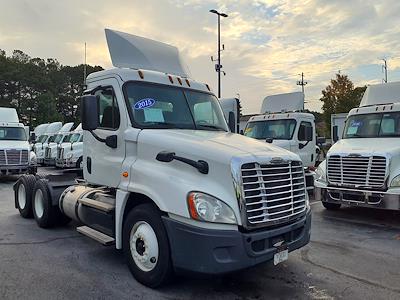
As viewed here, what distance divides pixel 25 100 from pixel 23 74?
378 centimetres

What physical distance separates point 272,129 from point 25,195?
7742 mm

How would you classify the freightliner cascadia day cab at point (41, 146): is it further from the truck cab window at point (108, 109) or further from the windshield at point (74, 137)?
the truck cab window at point (108, 109)

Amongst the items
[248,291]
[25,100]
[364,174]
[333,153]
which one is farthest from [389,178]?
[25,100]

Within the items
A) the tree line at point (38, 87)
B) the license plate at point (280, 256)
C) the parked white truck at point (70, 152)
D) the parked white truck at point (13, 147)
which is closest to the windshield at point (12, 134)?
the parked white truck at point (13, 147)

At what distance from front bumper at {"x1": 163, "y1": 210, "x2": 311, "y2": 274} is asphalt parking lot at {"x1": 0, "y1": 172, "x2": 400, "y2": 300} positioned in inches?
20.1

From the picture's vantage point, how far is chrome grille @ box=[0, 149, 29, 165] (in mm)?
15391

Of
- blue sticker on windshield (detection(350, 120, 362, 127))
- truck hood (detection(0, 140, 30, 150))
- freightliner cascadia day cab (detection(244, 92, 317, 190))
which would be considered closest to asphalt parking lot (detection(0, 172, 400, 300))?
blue sticker on windshield (detection(350, 120, 362, 127))

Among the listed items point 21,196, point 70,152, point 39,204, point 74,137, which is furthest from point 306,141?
point 74,137

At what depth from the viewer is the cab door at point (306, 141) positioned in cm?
1265

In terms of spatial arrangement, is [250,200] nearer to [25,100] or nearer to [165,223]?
[165,223]

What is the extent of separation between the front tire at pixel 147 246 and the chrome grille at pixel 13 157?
12439mm

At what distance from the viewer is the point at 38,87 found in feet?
194

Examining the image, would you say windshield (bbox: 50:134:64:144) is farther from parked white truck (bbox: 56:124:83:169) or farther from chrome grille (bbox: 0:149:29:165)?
chrome grille (bbox: 0:149:29:165)

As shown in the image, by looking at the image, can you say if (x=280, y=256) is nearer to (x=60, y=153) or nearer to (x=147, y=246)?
(x=147, y=246)
